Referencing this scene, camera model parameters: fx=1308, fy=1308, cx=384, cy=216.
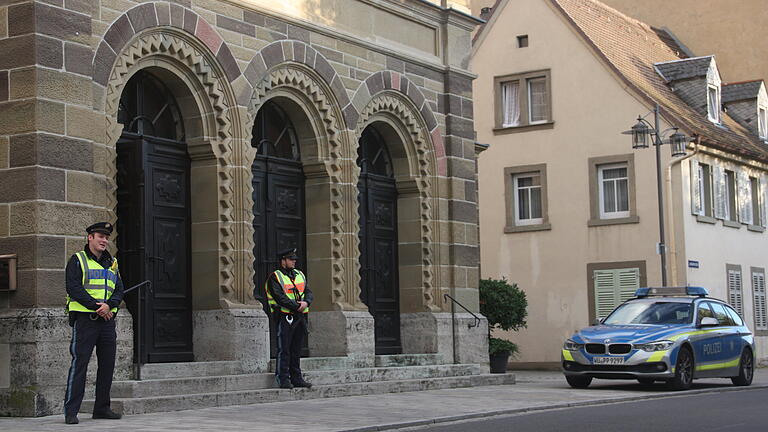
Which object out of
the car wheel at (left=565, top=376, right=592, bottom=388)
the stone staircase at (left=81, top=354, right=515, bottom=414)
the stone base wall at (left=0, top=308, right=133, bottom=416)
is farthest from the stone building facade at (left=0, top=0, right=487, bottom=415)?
the car wheel at (left=565, top=376, right=592, bottom=388)

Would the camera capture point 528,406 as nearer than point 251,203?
Yes

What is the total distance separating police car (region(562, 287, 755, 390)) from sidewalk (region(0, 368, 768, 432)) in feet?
1.18

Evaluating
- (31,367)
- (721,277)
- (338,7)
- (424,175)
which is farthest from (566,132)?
(31,367)

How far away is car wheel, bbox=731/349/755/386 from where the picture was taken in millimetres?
21750

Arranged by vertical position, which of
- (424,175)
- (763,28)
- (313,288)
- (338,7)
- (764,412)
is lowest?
(764,412)

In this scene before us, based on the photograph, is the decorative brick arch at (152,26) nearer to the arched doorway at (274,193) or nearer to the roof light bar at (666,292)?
the arched doorway at (274,193)

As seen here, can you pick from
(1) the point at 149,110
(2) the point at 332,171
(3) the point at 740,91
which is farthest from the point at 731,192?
(1) the point at 149,110

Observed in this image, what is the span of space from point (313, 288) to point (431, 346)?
2.85m

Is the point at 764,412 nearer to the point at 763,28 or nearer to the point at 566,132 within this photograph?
the point at 566,132

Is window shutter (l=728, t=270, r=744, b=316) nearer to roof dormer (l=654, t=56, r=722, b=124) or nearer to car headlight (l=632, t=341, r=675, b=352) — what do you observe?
roof dormer (l=654, t=56, r=722, b=124)

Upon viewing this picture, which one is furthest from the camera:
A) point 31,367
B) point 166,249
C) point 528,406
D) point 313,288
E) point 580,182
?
point 580,182

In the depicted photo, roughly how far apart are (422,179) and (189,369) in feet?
23.0

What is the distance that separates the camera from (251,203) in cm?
1806

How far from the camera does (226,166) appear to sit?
1777 centimetres
